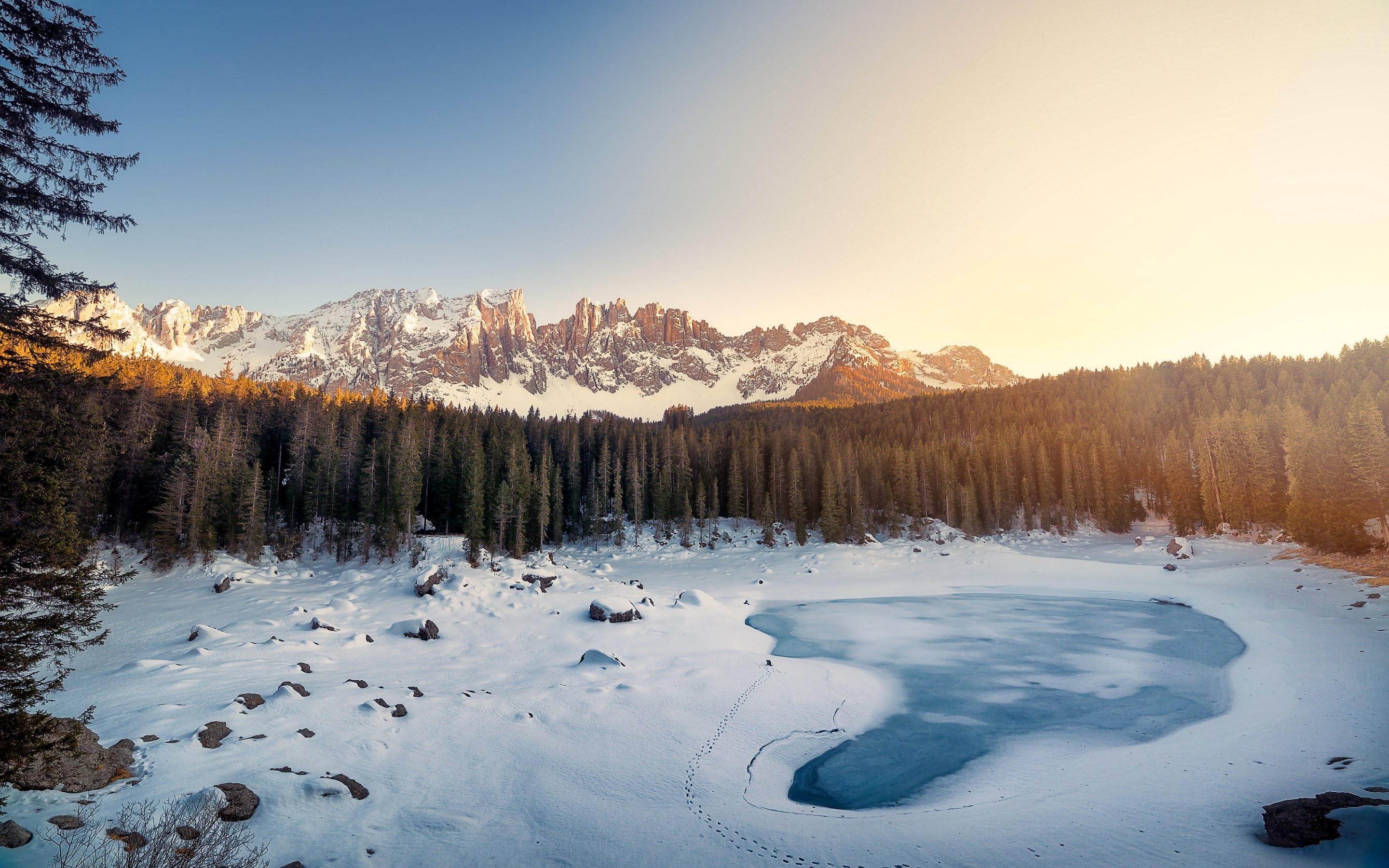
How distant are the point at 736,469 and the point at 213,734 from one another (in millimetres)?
69507

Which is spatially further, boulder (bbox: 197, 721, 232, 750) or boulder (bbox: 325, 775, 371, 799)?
boulder (bbox: 197, 721, 232, 750)

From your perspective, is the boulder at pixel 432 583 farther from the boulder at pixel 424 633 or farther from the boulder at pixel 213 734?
the boulder at pixel 213 734

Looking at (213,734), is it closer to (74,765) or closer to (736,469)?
(74,765)

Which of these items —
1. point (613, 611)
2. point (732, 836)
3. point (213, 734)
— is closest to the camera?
point (732, 836)

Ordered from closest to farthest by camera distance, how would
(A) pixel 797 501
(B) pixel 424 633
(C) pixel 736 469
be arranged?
(B) pixel 424 633 < (A) pixel 797 501 < (C) pixel 736 469

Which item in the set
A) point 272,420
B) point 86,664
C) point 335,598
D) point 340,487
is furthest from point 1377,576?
point 272,420

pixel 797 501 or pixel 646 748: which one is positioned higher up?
pixel 797 501

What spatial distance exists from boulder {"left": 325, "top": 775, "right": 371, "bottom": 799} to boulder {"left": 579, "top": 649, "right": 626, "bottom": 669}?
8815 millimetres

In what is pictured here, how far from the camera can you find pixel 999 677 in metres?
18.6

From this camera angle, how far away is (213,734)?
33.1 feet

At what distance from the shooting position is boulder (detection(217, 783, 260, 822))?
764 cm

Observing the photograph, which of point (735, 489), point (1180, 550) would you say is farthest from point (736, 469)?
point (1180, 550)

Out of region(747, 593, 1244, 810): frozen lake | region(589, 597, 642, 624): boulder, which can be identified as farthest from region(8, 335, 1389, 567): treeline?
region(747, 593, 1244, 810): frozen lake

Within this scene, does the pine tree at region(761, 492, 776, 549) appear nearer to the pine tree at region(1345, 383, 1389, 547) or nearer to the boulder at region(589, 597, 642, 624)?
the boulder at region(589, 597, 642, 624)
